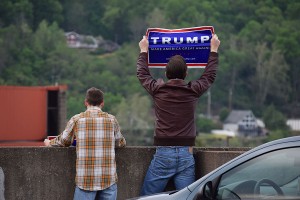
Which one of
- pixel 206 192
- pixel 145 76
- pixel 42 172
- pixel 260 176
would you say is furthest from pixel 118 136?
pixel 260 176

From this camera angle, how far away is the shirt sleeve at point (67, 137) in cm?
753

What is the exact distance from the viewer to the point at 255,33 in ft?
523

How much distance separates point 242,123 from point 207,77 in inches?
5214

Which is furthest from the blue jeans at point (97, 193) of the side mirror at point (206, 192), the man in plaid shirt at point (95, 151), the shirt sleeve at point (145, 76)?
the side mirror at point (206, 192)

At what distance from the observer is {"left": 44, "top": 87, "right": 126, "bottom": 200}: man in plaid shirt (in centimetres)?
738

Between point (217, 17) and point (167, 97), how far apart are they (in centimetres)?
Answer: 15656

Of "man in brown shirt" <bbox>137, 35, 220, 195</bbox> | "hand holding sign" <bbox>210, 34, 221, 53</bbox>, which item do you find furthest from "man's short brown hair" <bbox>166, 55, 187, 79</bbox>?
"hand holding sign" <bbox>210, 34, 221, 53</bbox>

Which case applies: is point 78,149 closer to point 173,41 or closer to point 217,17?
point 173,41

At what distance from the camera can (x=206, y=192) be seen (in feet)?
19.5

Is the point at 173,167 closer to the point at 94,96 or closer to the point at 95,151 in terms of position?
the point at 95,151

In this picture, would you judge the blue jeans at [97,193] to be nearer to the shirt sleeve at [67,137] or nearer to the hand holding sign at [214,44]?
the shirt sleeve at [67,137]

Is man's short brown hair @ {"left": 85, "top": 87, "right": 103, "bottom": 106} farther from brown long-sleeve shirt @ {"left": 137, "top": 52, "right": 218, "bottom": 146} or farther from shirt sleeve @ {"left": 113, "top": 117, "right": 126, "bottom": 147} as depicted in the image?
brown long-sleeve shirt @ {"left": 137, "top": 52, "right": 218, "bottom": 146}

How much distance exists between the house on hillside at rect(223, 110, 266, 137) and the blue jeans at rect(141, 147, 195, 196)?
12915 centimetres

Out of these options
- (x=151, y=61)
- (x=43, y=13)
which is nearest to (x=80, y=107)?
(x=43, y=13)
